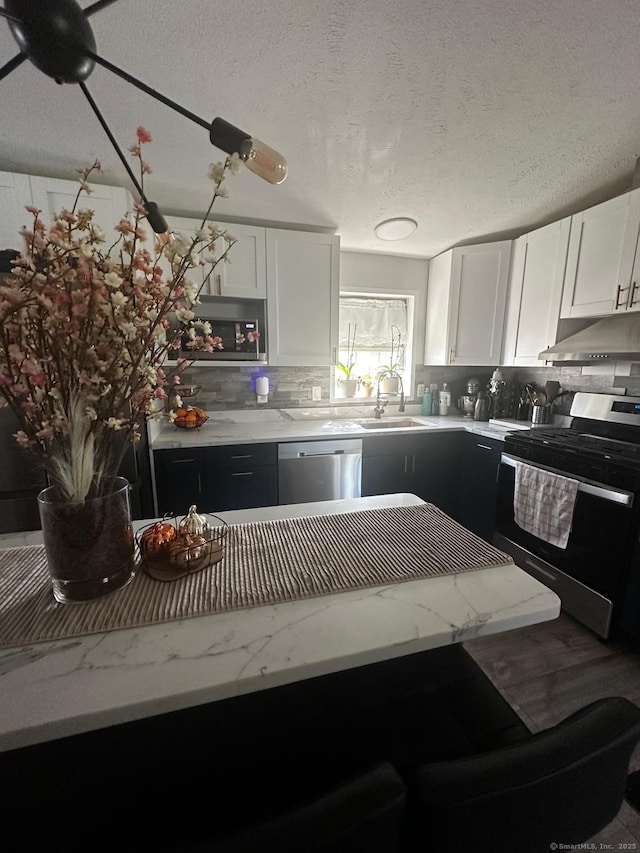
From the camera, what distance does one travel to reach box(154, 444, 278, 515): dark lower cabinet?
2199mm

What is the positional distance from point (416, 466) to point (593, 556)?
1180 mm

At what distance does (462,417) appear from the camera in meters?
3.24

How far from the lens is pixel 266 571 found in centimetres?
83

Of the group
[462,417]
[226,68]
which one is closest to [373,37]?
[226,68]

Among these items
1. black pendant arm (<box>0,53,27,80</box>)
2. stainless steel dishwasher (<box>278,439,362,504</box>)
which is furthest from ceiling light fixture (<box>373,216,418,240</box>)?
black pendant arm (<box>0,53,27,80</box>)

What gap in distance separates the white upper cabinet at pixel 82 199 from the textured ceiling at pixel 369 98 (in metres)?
0.08

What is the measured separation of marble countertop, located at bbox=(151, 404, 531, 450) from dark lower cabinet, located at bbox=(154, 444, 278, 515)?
7 cm

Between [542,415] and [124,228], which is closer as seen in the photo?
[124,228]

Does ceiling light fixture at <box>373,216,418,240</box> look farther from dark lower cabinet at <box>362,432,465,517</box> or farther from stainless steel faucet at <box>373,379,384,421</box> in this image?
dark lower cabinet at <box>362,432,465,517</box>

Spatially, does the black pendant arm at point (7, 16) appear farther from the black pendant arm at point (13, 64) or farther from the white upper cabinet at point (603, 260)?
the white upper cabinet at point (603, 260)

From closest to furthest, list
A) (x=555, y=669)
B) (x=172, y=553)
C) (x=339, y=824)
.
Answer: (x=339, y=824) < (x=172, y=553) < (x=555, y=669)

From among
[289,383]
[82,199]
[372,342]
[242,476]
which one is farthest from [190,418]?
[372,342]

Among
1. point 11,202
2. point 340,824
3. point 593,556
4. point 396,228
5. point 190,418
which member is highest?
point 396,228

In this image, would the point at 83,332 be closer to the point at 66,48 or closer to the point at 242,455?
the point at 66,48
